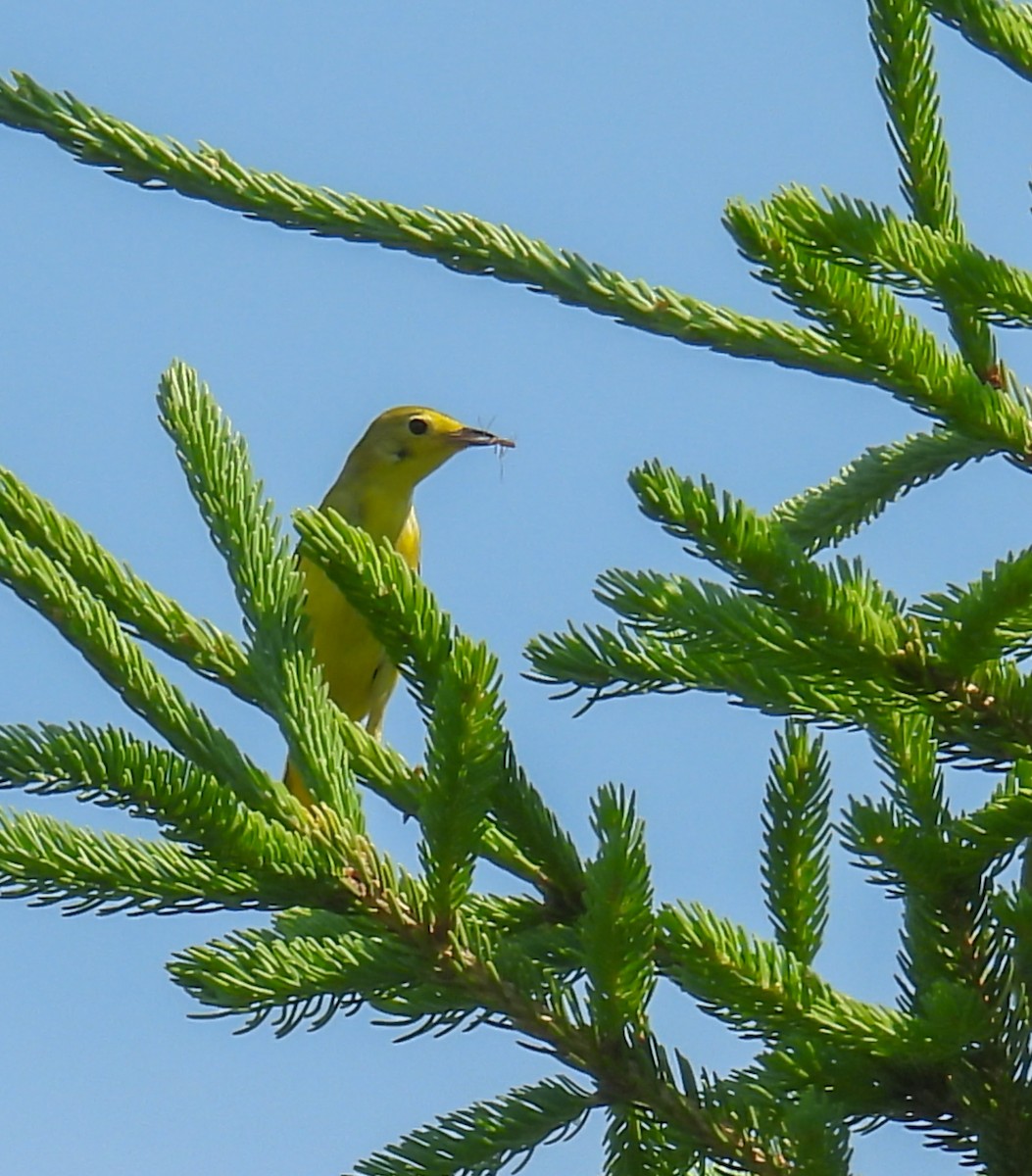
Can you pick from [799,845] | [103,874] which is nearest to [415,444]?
[799,845]

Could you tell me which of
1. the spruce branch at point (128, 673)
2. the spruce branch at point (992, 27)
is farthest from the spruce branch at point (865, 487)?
the spruce branch at point (128, 673)

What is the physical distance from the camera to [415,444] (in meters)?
6.11

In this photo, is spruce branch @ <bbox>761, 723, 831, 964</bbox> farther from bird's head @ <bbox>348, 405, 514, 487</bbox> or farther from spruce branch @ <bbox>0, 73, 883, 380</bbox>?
bird's head @ <bbox>348, 405, 514, 487</bbox>

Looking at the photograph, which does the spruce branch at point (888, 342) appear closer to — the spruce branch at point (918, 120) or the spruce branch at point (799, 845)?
the spruce branch at point (918, 120)

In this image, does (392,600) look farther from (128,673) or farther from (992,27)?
(992,27)

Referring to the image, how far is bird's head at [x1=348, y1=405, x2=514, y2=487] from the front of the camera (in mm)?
6121

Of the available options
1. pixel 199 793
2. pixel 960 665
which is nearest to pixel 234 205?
pixel 199 793

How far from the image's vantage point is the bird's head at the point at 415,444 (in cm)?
612

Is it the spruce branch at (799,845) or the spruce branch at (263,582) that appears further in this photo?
the spruce branch at (799,845)

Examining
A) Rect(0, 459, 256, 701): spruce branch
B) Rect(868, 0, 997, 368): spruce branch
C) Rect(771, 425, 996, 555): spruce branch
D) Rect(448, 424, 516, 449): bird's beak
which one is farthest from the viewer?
Rect(448, 424, 516, 449): bird's beak

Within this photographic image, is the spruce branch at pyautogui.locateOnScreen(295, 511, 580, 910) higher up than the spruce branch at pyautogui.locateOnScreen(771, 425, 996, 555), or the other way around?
the spruce branch at pyautogui.locateOnScreen(771, 425, 996, 555)

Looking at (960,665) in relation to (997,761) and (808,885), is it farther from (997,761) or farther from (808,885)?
(808,885)

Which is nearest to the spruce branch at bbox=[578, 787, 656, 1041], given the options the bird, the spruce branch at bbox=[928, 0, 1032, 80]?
the spruce branch at bbox=[928, 0, 1032, 80]

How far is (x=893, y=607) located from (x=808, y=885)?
17.5 inches
